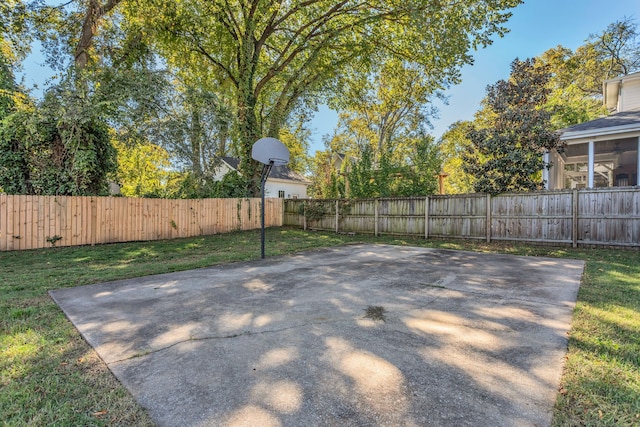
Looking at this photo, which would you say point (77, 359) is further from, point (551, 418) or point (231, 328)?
point (551, 418)

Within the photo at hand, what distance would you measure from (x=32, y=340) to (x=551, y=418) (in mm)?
3562

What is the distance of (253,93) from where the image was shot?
43.9 feet

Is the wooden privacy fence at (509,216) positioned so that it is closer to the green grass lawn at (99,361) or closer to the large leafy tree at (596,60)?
the green grass lawn at (99,361)

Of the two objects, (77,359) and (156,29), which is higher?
(156,29)

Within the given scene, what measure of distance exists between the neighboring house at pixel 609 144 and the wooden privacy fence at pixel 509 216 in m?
1.95

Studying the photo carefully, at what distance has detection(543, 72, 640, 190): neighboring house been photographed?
28.3 feet

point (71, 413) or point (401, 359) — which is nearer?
point (71, 413)

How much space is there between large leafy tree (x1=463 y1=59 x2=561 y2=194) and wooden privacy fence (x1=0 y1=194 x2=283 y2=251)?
8994 mm

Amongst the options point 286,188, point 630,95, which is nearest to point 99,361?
point 630,95

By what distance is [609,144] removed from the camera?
9.56 metres

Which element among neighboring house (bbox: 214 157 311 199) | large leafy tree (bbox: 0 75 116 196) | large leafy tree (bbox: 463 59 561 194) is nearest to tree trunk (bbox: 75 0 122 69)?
large leafy tree (bbox: 0 75 116 196)

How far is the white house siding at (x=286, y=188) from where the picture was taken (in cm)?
2397

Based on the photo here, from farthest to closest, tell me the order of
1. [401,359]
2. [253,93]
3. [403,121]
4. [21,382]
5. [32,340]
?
[403,121] < [253,93] < [32,340] < [401,359] < [21,382]

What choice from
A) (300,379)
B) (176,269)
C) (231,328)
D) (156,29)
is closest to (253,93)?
(156,29)
